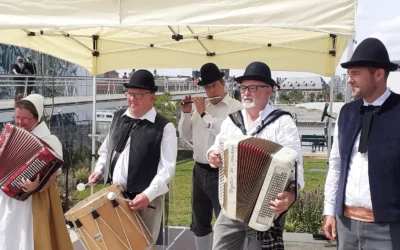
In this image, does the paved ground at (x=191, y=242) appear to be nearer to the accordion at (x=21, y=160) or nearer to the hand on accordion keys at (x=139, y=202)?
the hand on accordion keys at (x=139, y=202)

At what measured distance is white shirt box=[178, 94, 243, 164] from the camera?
4492 millimetres

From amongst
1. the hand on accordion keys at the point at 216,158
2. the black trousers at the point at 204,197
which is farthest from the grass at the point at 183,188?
the hand on accordion keys at the point at 216,158

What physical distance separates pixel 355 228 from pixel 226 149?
0.89 m

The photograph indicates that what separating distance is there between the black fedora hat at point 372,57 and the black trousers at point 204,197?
200cm

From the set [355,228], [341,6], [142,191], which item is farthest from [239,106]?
[355,228]

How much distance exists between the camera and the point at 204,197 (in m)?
4.64

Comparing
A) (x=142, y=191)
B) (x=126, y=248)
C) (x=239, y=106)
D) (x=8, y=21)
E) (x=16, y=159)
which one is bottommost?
(x=126, y=248)

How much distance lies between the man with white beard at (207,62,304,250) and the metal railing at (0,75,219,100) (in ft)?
18.6

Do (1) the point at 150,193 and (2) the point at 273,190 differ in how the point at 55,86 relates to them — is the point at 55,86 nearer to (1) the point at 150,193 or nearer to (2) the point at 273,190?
(1) the point at 150,193

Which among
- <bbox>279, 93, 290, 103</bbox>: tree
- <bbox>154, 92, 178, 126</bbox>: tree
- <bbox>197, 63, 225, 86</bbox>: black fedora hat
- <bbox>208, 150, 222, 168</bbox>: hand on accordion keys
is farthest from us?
<bbox>279, 93, 290, 103</bbox>: tree

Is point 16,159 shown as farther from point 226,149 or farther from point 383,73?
point 383,73

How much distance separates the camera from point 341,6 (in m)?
3.03

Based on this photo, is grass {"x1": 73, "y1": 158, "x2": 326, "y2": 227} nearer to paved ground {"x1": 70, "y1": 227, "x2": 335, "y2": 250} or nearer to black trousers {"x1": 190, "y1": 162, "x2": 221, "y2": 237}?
paved ground {"x1": 70, "y1": 227, "x2": 335, "y2": 250}

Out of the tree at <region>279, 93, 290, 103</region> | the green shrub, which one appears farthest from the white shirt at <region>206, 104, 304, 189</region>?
the tree at <region>279, 93, 290, 103</region>
